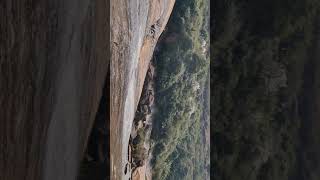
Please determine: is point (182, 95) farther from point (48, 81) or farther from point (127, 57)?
point (48, 81)

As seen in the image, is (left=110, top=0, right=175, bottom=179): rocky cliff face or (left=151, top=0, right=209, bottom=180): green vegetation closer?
(left=110, top=0, right=175, bottom=179): rocky cliff face

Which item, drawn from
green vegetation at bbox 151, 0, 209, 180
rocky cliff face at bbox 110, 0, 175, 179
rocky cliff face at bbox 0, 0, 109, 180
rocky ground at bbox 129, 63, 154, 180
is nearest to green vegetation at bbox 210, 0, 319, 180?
rocky cliff face at bbox 110, 0, 175, 179

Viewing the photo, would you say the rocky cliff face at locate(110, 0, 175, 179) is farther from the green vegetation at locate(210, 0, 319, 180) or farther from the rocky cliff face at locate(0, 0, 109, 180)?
the green vegetation at locate(210, 0, 319, 180)

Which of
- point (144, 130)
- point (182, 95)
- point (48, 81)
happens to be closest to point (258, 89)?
point (48, 81)

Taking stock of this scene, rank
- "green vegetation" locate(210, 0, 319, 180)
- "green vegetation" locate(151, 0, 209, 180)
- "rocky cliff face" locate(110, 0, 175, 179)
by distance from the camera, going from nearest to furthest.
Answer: "rocky cliff face" locate(110, 0, 175, 179) → "green vegetation" locate(210, 0, 319, 180) → "green vegetation" locate(151, 0, 209, 180)

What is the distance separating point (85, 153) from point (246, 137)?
2.44 ft

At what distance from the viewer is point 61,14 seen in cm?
99

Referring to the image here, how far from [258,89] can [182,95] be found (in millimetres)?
3059

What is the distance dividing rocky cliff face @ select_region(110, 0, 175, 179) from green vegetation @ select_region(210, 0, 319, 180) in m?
0.31

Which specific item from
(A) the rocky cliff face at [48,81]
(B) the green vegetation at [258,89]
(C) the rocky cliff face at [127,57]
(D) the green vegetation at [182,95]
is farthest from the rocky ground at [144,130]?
(A) the rocky cliff face at [48,81]

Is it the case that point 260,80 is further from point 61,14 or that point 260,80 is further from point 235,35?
point 61,14

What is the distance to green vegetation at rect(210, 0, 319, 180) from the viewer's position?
1.50m

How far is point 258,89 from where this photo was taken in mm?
1619

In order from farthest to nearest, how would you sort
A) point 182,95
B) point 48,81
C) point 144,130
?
point 182,95 < point 144,130 < point 48,81
